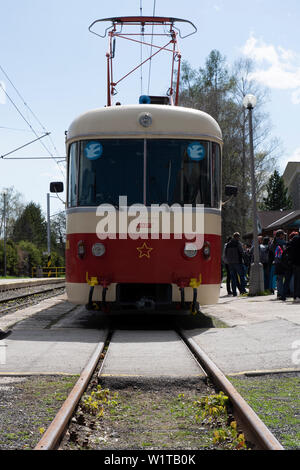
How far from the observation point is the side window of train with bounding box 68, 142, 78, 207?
962 cm

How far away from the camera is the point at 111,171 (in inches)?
369

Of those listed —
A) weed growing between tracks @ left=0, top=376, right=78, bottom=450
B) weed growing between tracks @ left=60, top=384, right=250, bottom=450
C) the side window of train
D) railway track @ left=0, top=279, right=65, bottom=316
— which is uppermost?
the side window of train

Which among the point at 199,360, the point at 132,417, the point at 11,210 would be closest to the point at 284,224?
the point at 199,360

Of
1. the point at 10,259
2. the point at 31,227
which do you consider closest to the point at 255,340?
the point at 10,259

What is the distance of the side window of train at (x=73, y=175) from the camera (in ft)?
31.6

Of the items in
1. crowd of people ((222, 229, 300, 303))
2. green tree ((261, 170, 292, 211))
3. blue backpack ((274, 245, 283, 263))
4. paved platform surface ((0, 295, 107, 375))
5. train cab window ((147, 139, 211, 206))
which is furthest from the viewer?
green tree ((261, 170, 292, 211))

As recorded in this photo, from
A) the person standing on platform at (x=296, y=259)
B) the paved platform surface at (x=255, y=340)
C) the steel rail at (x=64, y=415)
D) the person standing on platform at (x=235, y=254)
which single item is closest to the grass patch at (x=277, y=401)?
the paved platform surface at (x=255, y=340)

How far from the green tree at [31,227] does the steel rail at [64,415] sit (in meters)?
96.2

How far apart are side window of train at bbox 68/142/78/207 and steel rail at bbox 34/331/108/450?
13.0 ft

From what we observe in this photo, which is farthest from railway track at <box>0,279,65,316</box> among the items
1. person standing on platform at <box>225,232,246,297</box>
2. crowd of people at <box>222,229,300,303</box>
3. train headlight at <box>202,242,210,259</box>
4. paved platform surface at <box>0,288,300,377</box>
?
crowd of people at <box>222,229,300,303</box>

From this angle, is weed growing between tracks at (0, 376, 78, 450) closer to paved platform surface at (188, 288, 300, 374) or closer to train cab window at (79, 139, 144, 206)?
paved platform surface at (188, 288, 300, 374)

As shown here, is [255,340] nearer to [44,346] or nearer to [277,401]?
[44,346]

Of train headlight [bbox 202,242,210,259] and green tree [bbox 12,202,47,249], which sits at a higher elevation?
green tree [bbox 12,202,47,249]
